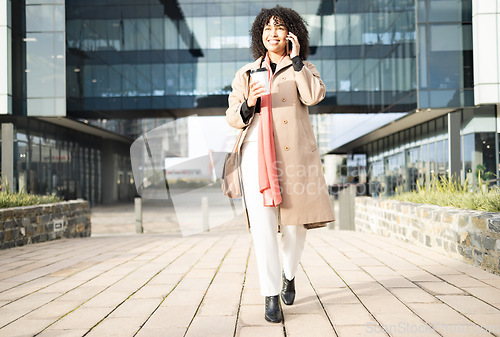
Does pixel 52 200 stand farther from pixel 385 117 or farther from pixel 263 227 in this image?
pixel 385 117

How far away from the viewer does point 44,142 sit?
69.6ft

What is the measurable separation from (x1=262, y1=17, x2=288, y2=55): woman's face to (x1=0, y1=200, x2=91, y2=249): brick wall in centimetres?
483

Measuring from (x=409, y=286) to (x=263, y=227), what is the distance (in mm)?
1435

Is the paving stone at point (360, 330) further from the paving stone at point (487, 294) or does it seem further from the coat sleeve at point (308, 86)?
the coat sleeve at point (308, 86)

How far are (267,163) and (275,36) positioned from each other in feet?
2.59

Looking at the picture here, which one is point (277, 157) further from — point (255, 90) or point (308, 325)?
point (308, 325)

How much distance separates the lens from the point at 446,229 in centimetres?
485

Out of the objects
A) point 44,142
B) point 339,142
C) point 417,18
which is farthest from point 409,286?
point 339,142

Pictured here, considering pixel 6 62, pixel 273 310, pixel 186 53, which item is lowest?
pixel 273 310

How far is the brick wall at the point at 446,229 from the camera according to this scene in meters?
3.94

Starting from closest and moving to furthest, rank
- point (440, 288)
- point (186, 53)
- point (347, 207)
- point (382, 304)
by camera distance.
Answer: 1. point (382, 304)
2. point (440, 288)
3. point (347, 207)
4. point (186, 53)

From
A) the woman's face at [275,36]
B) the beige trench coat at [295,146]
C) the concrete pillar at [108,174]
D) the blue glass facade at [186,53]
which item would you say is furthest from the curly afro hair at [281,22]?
the concrete pillar at [108,174]

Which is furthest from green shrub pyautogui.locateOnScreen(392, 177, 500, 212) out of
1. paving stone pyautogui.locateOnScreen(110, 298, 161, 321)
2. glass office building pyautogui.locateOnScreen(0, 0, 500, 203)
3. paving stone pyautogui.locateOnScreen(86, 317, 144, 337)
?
glass office building pyautogui.locateOnScreen(0, 0, 500, 203)

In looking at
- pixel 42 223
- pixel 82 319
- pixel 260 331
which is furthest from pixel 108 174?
pixel 260 331
